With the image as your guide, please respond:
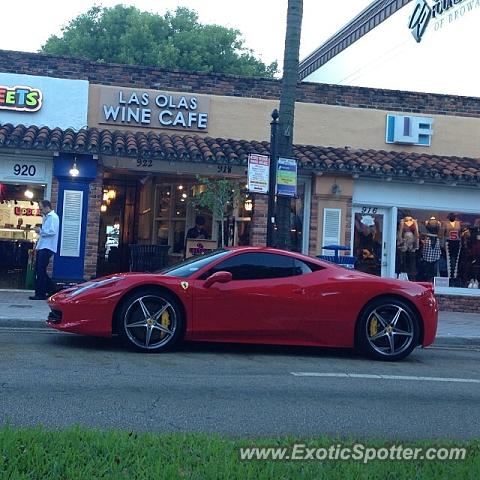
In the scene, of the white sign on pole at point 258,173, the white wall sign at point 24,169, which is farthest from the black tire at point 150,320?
the white wall sign at point 24,169

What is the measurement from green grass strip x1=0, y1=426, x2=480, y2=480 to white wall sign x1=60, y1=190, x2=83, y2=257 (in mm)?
10183

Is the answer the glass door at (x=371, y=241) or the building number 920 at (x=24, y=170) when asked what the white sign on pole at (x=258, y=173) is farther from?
the building number 920 at (x=24, y=170)

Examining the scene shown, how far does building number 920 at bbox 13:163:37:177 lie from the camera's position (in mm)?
14523

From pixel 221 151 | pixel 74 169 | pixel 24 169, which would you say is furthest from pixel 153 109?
pixel 24 169

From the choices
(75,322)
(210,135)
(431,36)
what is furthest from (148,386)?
(431,36)

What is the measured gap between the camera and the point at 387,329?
8852mm

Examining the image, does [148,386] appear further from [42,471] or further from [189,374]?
[42,471]

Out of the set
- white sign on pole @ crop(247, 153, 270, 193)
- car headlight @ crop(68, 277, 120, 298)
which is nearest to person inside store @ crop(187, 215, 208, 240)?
white sign on pole @ crop(247, 153, 270, 193)

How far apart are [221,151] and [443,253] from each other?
563 cm

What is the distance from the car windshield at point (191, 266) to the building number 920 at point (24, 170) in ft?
22.1

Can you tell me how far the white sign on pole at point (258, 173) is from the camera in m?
11.4

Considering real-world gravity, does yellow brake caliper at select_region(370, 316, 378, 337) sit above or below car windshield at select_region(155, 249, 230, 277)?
below

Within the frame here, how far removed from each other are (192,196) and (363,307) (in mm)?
8471

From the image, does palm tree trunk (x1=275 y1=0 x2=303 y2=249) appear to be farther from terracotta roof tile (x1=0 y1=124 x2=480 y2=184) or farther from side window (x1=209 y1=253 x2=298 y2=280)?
side window (x1=209 y1=253 x2=298 y2=280)
